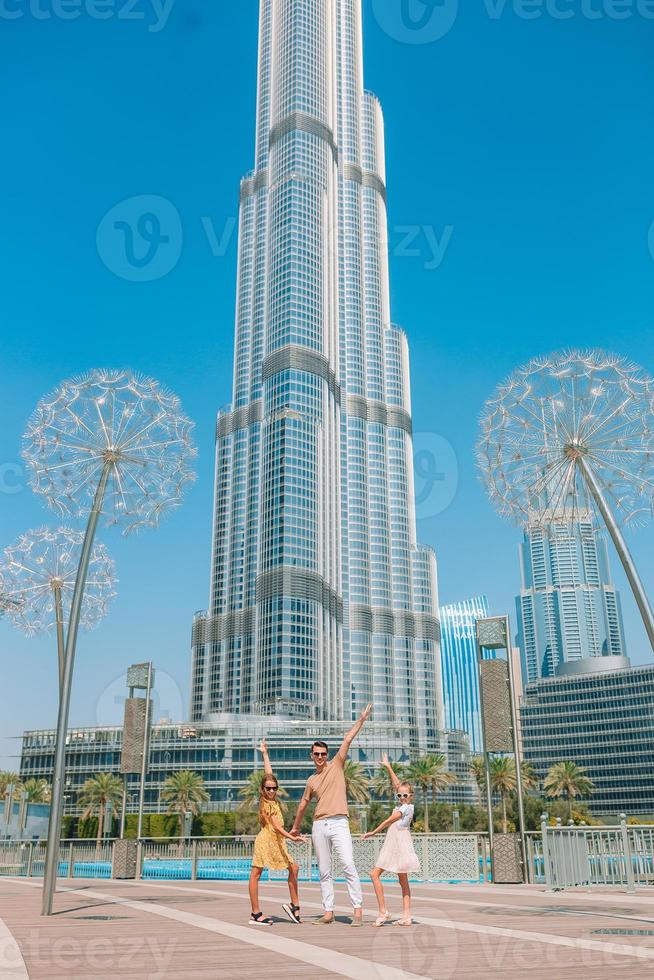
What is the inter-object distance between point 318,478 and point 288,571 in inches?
879

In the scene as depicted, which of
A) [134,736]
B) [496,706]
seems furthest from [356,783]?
[496,706]

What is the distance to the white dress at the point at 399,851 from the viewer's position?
441 inches

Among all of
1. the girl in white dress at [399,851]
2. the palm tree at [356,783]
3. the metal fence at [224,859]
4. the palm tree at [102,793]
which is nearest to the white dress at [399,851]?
the girl in white dress at [399,851]

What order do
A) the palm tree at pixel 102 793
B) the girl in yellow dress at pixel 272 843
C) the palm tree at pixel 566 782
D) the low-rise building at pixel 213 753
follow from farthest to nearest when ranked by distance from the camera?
the low-rise building at pixel 213 753 < the palm tree at pixel 566 782 < the palm tree at pixel 102 793 < the girl in yellow dress at pixel 272 843

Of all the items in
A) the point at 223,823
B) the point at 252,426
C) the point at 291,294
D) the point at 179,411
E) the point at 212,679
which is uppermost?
the point at 291,294

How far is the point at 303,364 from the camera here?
621ft

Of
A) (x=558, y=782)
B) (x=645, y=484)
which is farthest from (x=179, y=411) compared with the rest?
(x=558, y=782)

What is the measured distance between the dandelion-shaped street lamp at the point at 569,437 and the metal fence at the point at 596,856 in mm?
6504

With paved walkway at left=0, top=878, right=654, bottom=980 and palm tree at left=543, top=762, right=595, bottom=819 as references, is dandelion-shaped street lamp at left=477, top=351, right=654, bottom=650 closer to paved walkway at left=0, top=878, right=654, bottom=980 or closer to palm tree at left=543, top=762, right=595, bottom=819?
paved walkway at left=0, top=878, right=654, bottom=980

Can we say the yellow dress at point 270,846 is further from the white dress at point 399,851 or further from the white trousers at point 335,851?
the white dress at point 399,851

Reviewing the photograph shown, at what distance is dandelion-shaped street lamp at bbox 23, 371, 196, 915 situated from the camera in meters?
17.4

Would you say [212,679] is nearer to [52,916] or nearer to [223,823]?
[223,823]

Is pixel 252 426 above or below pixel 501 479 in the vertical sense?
above

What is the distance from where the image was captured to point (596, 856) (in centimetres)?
1808
